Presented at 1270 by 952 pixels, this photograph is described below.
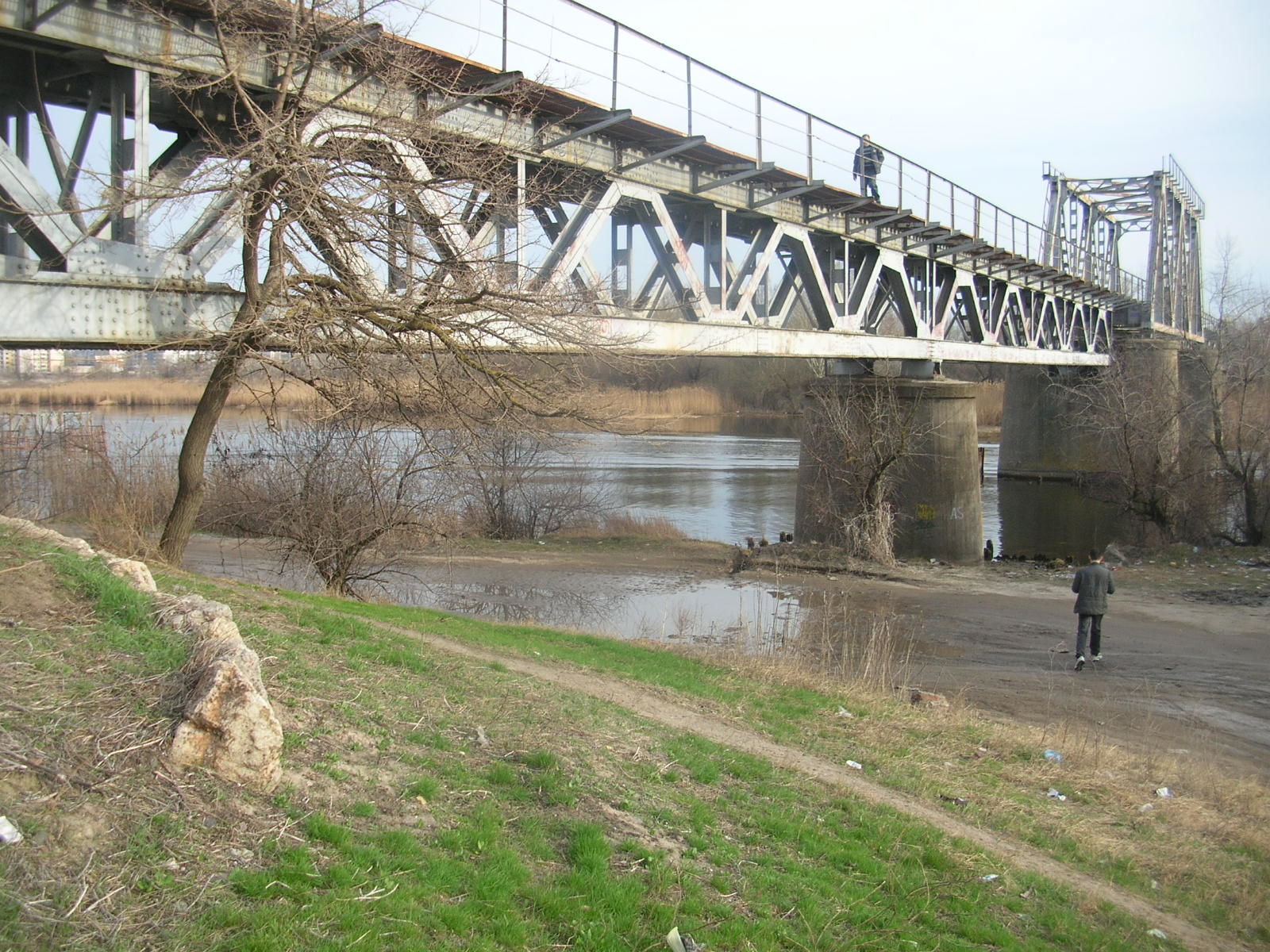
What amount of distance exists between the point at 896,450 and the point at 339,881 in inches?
864

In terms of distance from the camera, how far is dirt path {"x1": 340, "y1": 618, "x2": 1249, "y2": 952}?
652cm

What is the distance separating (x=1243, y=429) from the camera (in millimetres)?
28734

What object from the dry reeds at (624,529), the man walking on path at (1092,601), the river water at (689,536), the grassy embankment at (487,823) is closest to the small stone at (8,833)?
the grassy embankment at (487,823)

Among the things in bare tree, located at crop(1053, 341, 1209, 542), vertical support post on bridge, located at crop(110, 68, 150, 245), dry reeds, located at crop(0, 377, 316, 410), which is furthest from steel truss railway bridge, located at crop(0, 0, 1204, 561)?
dry reeds, located at crop(0, 377, 316, 410)

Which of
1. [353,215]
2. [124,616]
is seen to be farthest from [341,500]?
[124,616]

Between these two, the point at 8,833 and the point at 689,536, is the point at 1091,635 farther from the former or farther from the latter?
the point at 689,536

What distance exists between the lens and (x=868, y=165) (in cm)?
2259

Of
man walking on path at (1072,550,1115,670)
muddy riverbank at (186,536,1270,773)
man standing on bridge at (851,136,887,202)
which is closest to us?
muddy riverbank at (186,536,1270,773)

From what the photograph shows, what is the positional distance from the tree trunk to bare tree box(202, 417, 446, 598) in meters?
3.13

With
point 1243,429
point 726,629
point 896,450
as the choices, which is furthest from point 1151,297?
point 726,629

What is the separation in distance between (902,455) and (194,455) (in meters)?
17.7

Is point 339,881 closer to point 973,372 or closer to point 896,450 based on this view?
point 896,450

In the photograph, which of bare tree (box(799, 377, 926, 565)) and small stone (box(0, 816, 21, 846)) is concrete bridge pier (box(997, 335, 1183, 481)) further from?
small stone (box(0, 816, 21, 846))

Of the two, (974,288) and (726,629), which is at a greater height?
(974,288)
